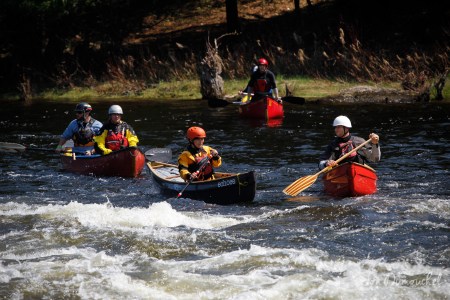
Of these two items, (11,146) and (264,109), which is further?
(264,109)

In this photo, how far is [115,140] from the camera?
17.0 metres

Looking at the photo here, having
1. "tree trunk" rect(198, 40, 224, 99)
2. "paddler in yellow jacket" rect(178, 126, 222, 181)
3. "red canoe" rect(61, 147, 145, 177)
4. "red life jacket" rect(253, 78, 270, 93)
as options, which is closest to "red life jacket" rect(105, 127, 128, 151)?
"red canoe" rect(61, 147, 145, 177)

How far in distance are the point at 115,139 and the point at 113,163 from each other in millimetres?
639

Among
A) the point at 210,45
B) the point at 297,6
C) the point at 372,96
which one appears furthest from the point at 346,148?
the point at 297,6

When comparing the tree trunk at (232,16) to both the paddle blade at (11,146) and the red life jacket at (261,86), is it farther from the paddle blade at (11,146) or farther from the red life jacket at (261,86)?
the paddle blade at (11,146)

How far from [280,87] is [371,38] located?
16.8 ft

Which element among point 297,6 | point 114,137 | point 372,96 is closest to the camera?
point 114,137

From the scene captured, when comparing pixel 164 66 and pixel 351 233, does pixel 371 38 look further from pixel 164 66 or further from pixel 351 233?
pixel 351 233

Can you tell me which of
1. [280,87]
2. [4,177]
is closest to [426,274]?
[4,177]

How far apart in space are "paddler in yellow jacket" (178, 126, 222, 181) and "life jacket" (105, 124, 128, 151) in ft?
11.3

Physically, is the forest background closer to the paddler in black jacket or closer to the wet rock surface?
the wet rock surface

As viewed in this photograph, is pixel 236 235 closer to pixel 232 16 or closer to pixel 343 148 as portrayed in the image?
pixel 343 148

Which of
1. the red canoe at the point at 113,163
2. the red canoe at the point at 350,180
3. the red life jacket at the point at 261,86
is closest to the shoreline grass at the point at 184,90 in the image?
the red life jacket at the point at 261,86

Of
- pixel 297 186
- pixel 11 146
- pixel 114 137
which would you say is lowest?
pixel 297 186
